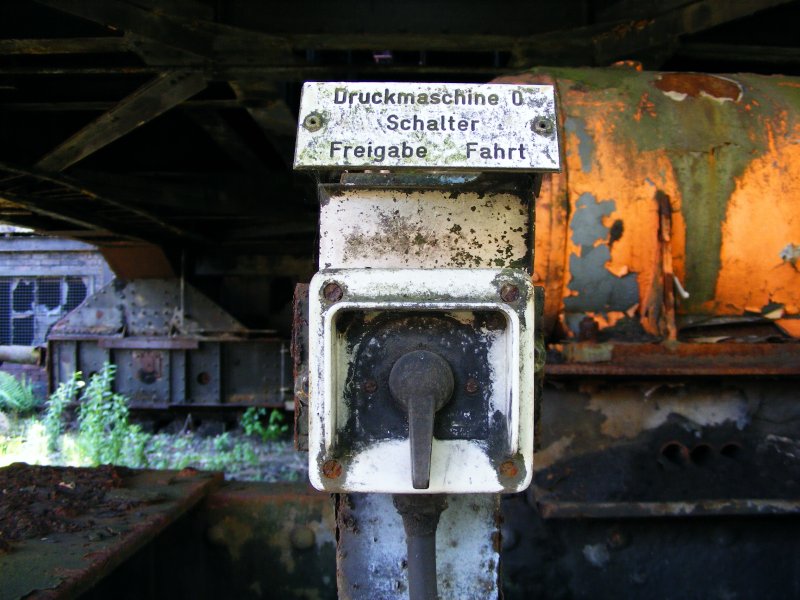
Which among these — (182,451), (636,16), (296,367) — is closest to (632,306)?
(296,367)

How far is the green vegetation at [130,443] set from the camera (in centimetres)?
484

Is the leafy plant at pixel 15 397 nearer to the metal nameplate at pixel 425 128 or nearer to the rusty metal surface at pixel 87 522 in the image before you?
the rusty metal surface at pixel 87 522

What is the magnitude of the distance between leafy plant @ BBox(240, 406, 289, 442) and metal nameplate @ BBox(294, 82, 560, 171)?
17.8 feet

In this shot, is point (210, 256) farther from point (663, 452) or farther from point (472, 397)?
point (472, 397)

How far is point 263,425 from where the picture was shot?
21.8 feet

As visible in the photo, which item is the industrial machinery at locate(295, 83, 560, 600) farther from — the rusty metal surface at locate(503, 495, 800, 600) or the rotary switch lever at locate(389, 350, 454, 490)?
the rusty metal surface at locate(503, 495, 800, 600)

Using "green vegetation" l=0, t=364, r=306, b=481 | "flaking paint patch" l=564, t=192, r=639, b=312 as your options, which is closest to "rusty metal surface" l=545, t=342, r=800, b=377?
"flaking paint patch" l=564, t=192, r=639, b=312

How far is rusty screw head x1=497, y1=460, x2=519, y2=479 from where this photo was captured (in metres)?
0.99

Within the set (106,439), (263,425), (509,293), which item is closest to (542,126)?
(509,293)

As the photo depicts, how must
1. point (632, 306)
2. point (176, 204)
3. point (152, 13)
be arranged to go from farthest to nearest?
point (176, 204), point (152, 13), point (632, 306)

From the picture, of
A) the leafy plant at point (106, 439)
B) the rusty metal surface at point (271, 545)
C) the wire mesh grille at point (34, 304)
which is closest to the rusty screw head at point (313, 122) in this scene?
the rusty metal surface at point (271, 545)

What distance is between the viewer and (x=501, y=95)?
3.66 feet

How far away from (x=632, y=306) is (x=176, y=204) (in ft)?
13.7

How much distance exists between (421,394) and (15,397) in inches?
299
